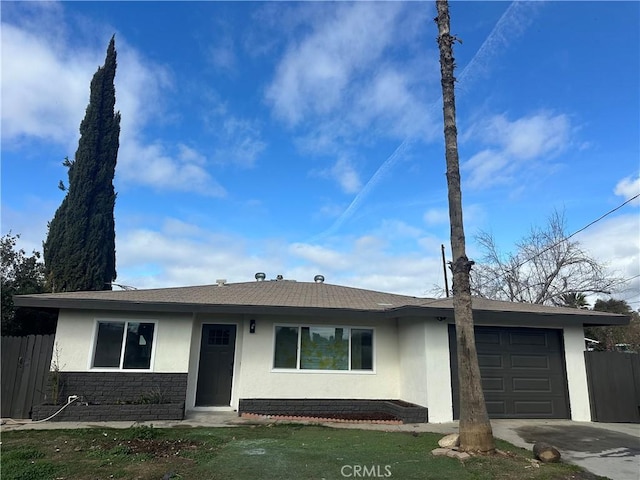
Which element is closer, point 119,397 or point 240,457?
point 240,457

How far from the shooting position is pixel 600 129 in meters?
11.6

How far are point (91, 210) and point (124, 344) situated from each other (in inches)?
386

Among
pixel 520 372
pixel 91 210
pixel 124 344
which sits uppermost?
pixel 91 210

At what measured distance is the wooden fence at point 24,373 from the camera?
903 centimetres

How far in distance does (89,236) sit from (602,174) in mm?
18623

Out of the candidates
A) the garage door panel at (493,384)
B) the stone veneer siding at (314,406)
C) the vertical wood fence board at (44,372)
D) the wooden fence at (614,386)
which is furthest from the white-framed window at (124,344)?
the wooden fence at (614,386)

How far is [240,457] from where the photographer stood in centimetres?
568

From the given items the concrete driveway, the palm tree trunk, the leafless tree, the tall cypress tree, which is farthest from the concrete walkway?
the leafless tree

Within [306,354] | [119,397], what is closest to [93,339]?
[119,397]

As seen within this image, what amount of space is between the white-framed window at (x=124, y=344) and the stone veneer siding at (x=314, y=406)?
102 inches

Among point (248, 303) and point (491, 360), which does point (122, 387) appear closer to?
point (248, 303)

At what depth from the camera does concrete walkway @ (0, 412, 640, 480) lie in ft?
19.6

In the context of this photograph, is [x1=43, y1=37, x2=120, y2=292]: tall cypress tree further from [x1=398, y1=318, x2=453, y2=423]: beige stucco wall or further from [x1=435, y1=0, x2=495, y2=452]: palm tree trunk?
[x1=435, y1=0, x2=495, y2=452]: palm tree trunk

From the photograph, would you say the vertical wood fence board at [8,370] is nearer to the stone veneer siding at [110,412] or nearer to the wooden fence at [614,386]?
the stone veneer siding at [110,412]
